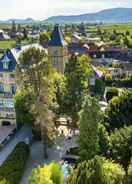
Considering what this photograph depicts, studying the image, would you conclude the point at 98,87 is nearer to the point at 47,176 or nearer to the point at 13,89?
the point at 13,89

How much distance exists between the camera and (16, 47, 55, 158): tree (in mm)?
40188

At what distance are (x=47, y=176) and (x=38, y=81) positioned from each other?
1502 centimetres

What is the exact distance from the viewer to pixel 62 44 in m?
62.9

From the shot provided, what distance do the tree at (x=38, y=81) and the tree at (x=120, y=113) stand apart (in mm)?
6182

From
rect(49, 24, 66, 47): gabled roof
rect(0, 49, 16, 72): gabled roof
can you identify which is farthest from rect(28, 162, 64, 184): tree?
rect(49, 24, 66, 47): gabled roof

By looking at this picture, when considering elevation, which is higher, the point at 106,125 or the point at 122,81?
the point at 106,125

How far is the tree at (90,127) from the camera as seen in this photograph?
118 ft

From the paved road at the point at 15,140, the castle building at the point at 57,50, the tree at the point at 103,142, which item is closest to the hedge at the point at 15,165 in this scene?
the paved road at the point at 15,140

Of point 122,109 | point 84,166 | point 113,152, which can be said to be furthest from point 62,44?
point 84,166

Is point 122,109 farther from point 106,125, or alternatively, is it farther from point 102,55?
point 102,55

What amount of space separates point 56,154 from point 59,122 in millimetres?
8510

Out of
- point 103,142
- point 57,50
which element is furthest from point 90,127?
point 57,50

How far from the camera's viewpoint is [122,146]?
35.4m

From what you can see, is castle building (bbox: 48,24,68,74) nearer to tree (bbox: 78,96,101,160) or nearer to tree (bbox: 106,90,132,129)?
tree (bbox: 106,90,132,129)
